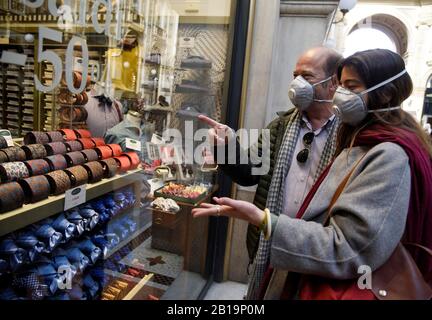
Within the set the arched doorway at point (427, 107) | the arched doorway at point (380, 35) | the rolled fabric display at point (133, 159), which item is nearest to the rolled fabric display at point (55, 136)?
the rolled fabric display at point (133, 159)

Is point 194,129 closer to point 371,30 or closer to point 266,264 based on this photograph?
point 266,264

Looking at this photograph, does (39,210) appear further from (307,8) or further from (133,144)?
(307,8)

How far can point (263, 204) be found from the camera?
1.72m

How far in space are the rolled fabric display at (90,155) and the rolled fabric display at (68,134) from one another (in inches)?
2.9

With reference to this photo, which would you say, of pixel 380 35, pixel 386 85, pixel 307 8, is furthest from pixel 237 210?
pixel 380 35

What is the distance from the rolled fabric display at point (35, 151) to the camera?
108 cm

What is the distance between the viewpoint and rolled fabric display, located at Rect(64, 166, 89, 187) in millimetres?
1188

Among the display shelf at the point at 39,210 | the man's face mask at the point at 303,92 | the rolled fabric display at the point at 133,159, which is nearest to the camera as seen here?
the display shelf at the point at 39,210

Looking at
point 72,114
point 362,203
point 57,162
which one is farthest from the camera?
point 72,114

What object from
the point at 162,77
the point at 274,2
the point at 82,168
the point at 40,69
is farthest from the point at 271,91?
the point at 40,69

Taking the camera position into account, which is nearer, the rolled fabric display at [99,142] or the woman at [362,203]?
the woman at [362,203]

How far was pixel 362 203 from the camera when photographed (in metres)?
0.83

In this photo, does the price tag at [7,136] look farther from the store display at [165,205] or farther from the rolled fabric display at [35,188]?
the store display at [165,205]

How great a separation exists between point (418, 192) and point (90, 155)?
3.94 ft
